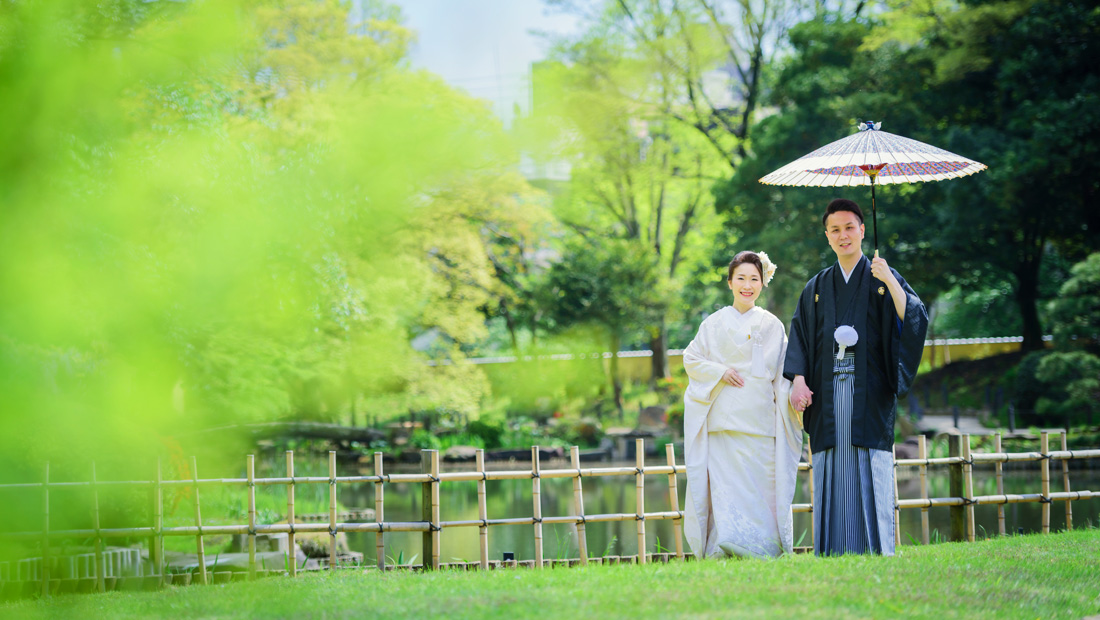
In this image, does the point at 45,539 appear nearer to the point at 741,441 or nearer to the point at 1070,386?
the point at 741,441

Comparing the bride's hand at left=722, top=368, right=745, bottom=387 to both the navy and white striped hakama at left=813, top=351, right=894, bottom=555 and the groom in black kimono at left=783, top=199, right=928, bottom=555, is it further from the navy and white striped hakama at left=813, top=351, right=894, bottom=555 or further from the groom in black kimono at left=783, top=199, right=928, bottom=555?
the navy and white striped hakama at left=813, top=351, right=894, bottom=555

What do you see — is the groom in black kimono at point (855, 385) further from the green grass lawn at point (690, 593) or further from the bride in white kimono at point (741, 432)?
the green grass lawn at point (690, 593)

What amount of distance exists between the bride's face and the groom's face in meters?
0.38

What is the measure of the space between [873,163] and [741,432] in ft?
4.19

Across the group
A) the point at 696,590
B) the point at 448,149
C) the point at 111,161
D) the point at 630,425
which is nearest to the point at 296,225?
the point at 111,161

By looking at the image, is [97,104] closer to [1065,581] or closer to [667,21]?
[1065,581]

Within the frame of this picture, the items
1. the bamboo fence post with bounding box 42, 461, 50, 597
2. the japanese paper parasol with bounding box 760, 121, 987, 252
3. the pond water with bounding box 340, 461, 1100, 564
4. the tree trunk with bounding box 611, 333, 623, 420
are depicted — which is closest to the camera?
the japanese paper parasol with bounding box 760, 121, 987, 252

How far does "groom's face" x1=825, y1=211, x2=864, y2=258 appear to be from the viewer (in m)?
3.79

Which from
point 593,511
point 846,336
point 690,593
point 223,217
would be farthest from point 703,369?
point 593,511

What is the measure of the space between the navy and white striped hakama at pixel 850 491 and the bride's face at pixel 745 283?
477mm

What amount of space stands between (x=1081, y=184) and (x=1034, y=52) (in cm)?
197

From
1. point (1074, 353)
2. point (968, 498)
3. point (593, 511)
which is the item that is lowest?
point (593, 511)

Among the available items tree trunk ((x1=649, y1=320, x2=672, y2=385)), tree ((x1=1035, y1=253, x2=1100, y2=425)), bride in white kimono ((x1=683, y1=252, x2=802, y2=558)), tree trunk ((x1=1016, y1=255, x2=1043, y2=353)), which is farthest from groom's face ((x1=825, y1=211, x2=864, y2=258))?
tree trunk ((x1=649, y1=320, x2=672, y2=385))

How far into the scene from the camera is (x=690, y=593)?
9.40ft
